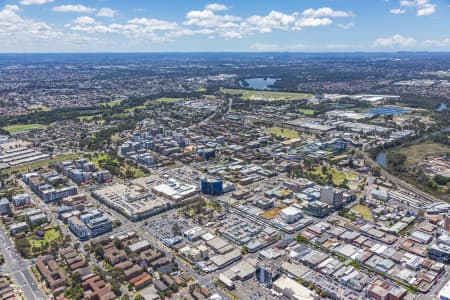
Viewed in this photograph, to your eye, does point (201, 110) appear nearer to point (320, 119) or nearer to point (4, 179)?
point (320, 119)

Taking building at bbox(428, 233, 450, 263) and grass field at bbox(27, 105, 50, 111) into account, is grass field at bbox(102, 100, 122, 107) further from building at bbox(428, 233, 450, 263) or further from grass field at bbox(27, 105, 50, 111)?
building at bbox(428, 233, 450, 263)

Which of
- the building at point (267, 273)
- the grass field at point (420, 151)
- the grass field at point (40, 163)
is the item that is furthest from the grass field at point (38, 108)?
the building at point (267, 273)

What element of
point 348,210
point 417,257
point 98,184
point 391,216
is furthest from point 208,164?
point 417,257

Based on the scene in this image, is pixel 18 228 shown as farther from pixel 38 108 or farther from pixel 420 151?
pixel 38 108

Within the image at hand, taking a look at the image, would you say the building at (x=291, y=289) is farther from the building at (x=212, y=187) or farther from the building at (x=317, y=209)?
the building at (x=212, y=187)

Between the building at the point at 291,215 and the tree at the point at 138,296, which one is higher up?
the building at the point at 291,215

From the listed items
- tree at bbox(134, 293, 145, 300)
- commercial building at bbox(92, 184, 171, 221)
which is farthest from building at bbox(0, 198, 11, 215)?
tree at bbox(134, 293, 145, 300)
